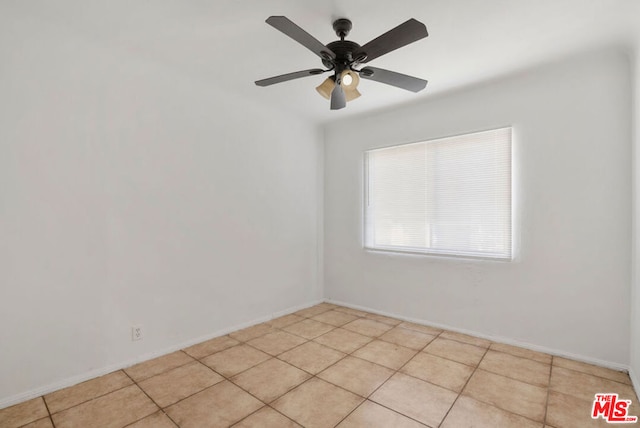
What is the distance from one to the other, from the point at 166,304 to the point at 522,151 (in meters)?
3.54

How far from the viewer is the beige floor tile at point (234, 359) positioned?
2479mm

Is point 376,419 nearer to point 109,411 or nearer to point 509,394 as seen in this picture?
point 509,394

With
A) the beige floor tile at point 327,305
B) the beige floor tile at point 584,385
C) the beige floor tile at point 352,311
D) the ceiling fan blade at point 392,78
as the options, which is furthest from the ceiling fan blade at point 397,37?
the beige floor tile at point 327,305

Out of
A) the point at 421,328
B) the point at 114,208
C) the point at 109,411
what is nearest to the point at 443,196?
the point at 421,328

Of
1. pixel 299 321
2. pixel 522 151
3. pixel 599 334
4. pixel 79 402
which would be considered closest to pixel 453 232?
pixel 522 151

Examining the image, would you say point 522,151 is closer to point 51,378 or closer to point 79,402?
point 79,402

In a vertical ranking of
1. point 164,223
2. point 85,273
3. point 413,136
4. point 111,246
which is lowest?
point 85,273

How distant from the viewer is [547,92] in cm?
271

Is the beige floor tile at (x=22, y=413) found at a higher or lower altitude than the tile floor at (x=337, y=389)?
higher

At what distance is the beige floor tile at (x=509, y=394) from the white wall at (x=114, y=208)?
229 centimetres

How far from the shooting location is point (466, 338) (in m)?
3.08

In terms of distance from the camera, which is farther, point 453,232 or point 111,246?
point 453,232

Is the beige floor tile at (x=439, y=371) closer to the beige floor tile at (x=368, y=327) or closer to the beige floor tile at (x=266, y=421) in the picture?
the beige floor tile at (x=368, y=327)

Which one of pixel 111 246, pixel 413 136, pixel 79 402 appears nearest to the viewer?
pixel 79 402
